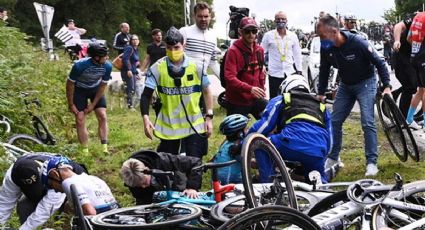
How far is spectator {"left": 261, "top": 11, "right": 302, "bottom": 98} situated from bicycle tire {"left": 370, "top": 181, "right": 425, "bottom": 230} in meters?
4.86

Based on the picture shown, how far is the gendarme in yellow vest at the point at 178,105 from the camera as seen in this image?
6.45m

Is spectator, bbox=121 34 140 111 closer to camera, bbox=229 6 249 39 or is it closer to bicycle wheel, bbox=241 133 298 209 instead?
camera, bbox=229 6 249 39

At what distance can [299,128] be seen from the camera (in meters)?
5.56

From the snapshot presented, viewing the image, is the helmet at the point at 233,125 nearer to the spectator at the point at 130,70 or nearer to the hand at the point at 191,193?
the hand at the point at 191,193

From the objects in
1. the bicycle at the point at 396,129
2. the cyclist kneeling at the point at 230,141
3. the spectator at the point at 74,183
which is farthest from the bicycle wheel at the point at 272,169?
the bicycle at the point at 396,129

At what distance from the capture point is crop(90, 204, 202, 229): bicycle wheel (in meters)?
4.01

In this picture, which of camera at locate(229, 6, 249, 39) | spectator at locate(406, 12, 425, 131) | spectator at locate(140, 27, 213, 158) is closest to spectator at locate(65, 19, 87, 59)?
camera at locate(229, 6, 249, 39)

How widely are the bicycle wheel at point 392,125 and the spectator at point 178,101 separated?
6.89ft

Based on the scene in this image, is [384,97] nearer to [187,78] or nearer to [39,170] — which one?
[187,78]

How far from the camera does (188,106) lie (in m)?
6.54

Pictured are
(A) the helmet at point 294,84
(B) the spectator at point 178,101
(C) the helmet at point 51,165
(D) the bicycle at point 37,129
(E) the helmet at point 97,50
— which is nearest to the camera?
(C) the helmet at point 51,165

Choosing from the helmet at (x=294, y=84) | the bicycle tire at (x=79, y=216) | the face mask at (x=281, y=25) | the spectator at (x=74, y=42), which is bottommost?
the bicycle tire at (x=79, y=216)

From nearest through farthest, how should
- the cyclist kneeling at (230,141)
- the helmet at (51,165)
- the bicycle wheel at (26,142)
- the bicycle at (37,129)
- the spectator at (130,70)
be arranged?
the helmet at (51,165)
the cyclist kneeling at (230,141)
the bicycle wheel at (26,142)
the bicycle at (37,129)
the spectator at (130,70)

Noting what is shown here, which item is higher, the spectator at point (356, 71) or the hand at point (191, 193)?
the spectator at point (356, 71)
